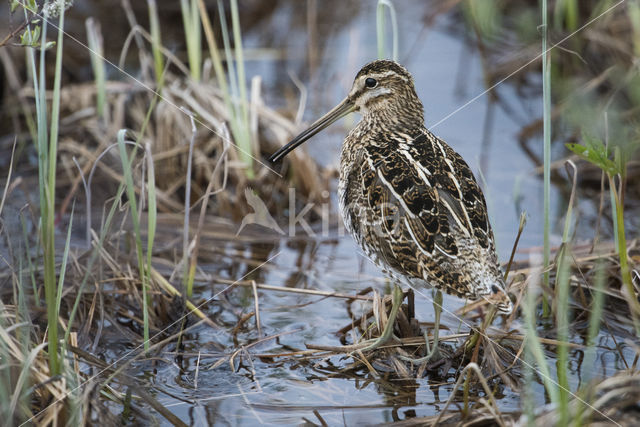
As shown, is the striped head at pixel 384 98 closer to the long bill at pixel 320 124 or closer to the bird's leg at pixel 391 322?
the long bill at pixel 320 124

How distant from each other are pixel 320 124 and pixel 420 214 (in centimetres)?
90

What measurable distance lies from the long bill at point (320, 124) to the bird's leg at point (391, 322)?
86 cm

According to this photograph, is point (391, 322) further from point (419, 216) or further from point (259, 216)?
point (259, 216)

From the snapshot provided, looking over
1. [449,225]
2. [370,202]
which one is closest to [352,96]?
[370,202]

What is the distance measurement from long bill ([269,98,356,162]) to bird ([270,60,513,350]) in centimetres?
22

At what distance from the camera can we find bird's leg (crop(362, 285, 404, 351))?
3.66m

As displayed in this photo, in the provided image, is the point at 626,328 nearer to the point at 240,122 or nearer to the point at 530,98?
the point at 240,122

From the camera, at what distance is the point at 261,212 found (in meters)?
5.09

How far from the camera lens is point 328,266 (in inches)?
198

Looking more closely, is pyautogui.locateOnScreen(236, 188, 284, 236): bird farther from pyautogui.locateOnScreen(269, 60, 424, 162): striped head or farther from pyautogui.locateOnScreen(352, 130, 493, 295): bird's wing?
pyautogui.locateOnScreen(352, 130, 493, 295): bird's wing

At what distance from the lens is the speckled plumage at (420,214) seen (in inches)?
131

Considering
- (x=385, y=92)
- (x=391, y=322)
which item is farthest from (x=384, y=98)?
(x=391, y=322)

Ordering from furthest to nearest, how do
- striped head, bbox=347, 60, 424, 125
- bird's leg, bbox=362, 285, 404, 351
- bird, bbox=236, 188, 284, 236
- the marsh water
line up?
bird, bbox=236, 188, 284, 236 < striped head, bbox=347, 60, 424, 125 < bird's leg, bbox=362, 285, 404, 351 < the marsh water

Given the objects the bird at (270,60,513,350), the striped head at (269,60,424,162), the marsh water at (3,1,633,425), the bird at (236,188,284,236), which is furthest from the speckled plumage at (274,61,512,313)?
the bird at (236,188,284,236)
